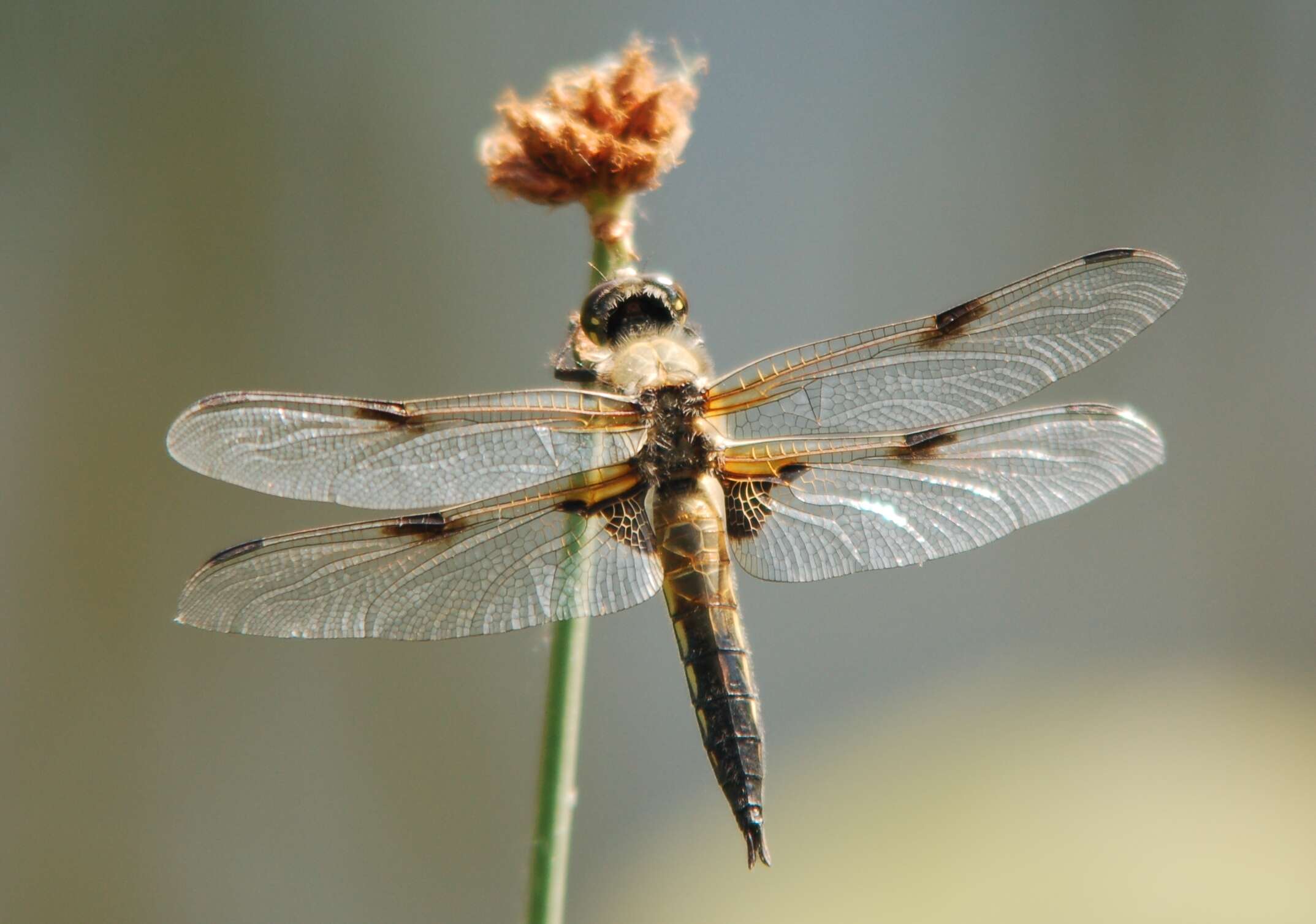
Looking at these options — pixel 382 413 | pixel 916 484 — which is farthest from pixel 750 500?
pixel 382 413

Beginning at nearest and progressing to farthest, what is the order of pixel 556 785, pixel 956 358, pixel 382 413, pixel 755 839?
pixel 556 785, pixel 755 839, pixel 382 413, pixel 956 358

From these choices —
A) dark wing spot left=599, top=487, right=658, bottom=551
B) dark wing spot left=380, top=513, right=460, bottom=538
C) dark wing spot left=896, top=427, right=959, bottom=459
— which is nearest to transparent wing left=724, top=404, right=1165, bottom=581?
dark wing spot left=896, top=427, right=959, bottom=459

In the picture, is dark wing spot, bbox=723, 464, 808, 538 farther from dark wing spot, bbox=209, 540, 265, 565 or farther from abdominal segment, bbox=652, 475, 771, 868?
dark wing spot, bbox=209, 540, 265, 565

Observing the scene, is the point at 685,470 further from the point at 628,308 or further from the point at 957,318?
the point at 957,318

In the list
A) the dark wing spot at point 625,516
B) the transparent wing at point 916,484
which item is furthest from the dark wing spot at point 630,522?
the transparent wing at point 916,484

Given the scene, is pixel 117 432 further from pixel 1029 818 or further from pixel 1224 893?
pixel 1224 893

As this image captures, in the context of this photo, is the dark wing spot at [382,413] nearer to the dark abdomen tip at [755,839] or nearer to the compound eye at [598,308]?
the compound eye at [598,308]

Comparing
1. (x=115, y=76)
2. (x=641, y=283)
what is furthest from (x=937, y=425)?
(x=115, y=76)
